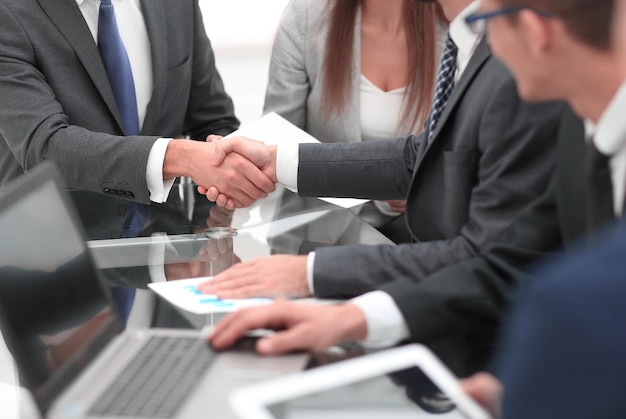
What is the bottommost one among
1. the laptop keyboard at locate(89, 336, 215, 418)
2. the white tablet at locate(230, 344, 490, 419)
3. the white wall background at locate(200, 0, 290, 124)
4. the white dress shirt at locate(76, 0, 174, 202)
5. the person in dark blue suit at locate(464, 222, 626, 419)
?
the white wall background at locate(200, 0, 290, 124)

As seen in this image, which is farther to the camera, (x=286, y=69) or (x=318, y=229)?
(x=286, y=69)

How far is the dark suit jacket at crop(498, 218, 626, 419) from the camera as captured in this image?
581 millimetres

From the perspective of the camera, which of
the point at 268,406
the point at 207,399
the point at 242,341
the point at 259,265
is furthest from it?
the point at 259,265

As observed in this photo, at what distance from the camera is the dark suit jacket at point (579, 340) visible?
58 centimetres

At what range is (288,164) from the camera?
1.81 m

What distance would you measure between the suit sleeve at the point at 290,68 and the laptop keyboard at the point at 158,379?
1212mm

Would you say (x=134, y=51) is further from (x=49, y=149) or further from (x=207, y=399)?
(x=207, y=399)

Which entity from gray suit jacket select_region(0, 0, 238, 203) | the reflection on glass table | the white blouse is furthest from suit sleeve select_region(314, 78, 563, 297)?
the white blouse

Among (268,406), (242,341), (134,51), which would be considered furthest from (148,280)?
(134,51)

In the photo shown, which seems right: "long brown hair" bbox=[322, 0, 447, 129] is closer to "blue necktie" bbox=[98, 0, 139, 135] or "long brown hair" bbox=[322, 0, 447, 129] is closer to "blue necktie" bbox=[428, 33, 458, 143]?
"blue necktie" bbox=[98, 0, 139, 135]

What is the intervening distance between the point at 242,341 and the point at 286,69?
1266 millimetres

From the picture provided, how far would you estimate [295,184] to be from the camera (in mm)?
1814

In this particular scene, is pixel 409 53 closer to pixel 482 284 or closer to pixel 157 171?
pixel 157 171

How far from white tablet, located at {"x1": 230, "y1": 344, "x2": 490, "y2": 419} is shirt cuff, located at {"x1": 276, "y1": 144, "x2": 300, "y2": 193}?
0.82 m
